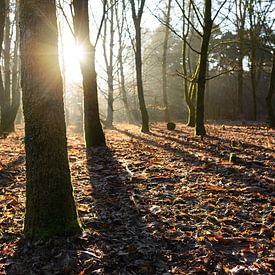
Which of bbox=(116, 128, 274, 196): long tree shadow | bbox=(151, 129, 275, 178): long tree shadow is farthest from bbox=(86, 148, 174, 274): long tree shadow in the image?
bbox=(151, 129, 275, 178): long tree shadow

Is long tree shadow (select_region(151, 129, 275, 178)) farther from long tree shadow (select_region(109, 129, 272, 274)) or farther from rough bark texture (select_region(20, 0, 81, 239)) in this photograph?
rough bark texture (select_region(20, 0, 81, 239))

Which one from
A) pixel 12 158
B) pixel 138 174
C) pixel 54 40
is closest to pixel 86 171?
pixel 138 174

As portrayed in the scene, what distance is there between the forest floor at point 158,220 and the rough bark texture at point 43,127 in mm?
264

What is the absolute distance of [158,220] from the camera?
4.07m

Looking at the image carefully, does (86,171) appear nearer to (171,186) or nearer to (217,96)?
(171,186)

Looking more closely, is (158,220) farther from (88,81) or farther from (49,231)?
(88,81)

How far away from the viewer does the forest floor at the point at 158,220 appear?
3080mm

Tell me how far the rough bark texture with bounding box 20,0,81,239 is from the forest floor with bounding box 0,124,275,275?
0.26m

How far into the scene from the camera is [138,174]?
6172mm

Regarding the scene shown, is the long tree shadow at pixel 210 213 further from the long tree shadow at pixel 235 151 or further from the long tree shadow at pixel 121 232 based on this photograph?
the long tree shadow at pixel 235 151

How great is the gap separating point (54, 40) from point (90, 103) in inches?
221

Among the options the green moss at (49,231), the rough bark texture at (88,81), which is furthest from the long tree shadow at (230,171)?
the green moss at (49,231)

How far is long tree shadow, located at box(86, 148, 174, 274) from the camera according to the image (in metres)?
3.05

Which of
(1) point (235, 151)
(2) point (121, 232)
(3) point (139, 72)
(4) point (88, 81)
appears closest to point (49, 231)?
(2) point (121, 232)
